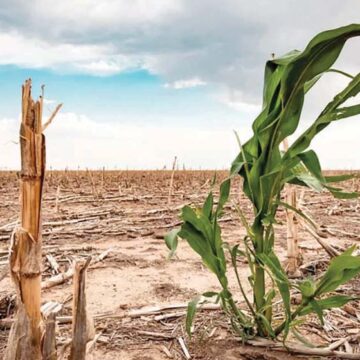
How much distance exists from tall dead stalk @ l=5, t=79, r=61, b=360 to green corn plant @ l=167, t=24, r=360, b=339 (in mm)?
678

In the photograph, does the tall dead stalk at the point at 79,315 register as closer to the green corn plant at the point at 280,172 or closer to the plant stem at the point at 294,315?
the green corn plant at the point at 280,172

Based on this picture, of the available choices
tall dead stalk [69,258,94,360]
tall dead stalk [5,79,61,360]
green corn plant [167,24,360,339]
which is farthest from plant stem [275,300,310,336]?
tall dead stalk [5,79,61,360]

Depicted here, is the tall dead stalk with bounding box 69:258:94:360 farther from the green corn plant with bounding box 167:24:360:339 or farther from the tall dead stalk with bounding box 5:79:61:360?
the green corn plant with bounding box 167:24:360:339

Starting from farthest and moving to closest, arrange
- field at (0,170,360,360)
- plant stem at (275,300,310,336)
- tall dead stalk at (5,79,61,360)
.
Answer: field at (0,170,360,360)
plant stem at (275,300,310,336)
tall dead stalk at (5,79,61,360)

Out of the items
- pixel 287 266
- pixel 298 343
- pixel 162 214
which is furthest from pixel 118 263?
pixel 162 214

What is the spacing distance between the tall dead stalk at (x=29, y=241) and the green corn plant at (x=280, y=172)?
68cm

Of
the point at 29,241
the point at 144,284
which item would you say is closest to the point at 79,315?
the point at 29,241

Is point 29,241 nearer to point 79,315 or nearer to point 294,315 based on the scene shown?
point 79,315

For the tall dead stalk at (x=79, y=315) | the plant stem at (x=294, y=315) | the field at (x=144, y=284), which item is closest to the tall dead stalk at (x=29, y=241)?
the tall dead stalk at (x=79, y=315)

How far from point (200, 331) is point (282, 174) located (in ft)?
3.31

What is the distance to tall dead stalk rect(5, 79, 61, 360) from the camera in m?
1.68

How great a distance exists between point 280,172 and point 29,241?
→ 1.08 metres

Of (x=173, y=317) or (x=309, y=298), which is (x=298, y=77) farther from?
(x=173, y=317)

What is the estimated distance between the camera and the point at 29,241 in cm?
170
